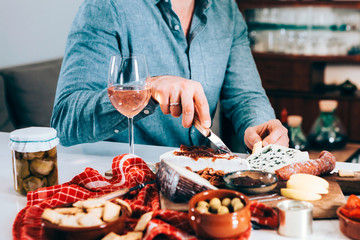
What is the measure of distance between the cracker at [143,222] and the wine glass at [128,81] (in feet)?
1.30

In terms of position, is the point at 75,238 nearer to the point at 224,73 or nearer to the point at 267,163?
the point at 267,163

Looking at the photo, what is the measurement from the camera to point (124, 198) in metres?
1.15

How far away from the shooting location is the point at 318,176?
4.09ft

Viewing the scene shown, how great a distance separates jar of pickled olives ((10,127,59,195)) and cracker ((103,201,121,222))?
0.34m

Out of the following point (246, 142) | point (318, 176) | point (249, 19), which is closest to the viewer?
point (318, 176)

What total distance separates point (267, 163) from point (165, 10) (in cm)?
90

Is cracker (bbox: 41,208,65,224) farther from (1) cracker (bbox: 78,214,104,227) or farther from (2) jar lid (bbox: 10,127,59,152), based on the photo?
(2) jar lid (bbox: 10,127,59,152)

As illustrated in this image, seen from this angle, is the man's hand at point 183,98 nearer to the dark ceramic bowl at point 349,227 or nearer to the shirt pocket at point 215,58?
the dark ceramic bowl at point 349,227

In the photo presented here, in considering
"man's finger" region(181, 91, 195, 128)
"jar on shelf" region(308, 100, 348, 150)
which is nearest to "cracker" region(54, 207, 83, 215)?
"man's finger" region(181, 91, 195, 128)

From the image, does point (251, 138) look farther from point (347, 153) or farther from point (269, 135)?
point (347, 153)

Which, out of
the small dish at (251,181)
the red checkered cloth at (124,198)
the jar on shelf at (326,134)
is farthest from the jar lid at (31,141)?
the jar on shelf at (326,134)

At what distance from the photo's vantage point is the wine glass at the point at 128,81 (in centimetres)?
122

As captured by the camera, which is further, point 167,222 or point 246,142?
point 246,142

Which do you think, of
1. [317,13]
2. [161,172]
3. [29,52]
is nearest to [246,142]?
[161,172]
